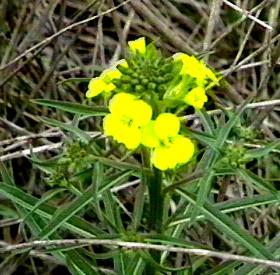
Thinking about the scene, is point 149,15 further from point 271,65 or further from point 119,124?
point 119,124

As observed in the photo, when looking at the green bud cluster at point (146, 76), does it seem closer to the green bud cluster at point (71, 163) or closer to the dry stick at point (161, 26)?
the green bud cluster at point (71, 163)

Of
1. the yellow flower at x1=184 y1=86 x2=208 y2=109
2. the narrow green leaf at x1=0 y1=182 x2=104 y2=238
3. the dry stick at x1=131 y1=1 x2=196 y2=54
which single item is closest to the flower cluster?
the yellow flower at x1=184 y1=86 x2=208 y2=109

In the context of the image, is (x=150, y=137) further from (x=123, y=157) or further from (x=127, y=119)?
(x=123, y=157)

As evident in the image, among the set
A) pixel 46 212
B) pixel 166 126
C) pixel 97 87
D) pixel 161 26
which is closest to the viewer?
pixel 166 126

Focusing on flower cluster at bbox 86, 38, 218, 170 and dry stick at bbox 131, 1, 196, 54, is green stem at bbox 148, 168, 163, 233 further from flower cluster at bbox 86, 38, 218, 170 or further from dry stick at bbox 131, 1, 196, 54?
dry stick at bbox 131, 1, 196, 54

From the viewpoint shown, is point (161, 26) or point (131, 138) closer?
point (131, 138)

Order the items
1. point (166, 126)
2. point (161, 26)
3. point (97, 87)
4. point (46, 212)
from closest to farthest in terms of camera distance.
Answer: point (166, 126) → point (97, 87) → point (46, 212) → point (161, 26)

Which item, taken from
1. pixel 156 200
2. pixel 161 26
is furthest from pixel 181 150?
pixel 161 26

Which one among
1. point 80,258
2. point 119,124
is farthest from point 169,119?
point 80,258
